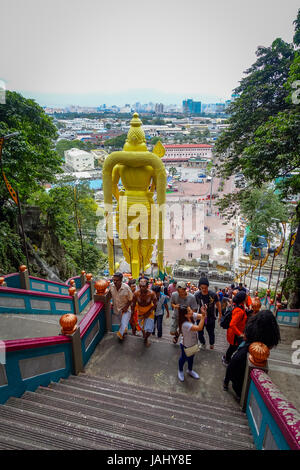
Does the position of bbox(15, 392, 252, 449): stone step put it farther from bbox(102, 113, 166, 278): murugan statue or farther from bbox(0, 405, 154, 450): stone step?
bbox(102, 113, 166, 278): murugan statue

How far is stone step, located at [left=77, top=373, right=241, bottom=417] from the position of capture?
3.17 meters

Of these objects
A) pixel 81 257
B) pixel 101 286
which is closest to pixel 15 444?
pixel 101 286

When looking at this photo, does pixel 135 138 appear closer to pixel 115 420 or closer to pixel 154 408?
pixel 154 408

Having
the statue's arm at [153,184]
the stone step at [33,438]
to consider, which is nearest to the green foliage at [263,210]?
the statue's arm at [153,184]

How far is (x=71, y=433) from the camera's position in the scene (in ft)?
7.50

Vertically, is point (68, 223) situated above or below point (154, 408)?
below

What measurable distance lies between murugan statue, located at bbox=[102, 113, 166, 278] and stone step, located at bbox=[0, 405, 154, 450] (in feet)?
13.5

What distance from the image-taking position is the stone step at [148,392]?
3166 mm

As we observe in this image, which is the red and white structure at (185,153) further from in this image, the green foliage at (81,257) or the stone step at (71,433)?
the stone step at (71,433)

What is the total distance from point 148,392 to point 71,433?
→ 124 cm

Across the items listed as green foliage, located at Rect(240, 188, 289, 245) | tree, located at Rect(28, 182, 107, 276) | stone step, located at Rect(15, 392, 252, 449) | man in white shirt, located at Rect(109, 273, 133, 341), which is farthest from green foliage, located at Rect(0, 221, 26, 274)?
green foliage, located at Rect(240, 188, 289, 245)

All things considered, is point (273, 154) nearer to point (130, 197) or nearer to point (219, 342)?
point (130, 197)

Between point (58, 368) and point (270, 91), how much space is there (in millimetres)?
9543
